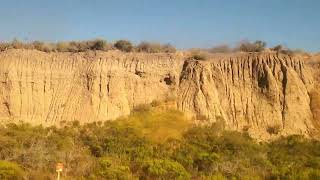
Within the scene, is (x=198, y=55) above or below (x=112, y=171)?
above

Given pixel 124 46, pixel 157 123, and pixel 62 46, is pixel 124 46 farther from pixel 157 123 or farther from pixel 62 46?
pixel 157 123

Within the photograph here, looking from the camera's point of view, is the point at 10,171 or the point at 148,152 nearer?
the point at 10,171

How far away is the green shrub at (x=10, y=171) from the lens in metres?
29.5

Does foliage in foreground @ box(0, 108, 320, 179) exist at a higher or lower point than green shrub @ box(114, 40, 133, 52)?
lower

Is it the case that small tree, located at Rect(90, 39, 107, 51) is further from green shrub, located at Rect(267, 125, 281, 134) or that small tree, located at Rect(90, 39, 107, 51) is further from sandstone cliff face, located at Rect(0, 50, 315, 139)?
green shrub, located at Rect(267, 125, 281, 134)

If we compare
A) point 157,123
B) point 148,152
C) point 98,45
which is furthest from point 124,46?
point 148,152

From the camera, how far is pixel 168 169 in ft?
100

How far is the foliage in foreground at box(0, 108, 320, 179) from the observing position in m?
30.7

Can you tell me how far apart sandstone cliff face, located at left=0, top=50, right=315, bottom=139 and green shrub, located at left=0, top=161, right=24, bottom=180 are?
9273 mm

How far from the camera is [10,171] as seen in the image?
97.5 ft

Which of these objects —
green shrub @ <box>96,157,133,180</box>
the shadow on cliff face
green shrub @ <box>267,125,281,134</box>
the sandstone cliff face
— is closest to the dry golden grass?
the sandstone cliff face

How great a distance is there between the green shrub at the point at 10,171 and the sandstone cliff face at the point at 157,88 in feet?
30.4

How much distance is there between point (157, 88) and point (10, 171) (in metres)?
15.1

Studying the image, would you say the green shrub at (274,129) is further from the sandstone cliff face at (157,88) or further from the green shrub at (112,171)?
the green shrub at (112,171)
